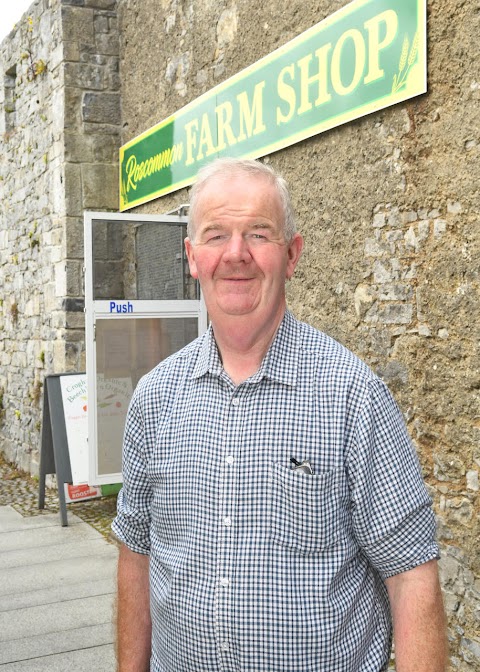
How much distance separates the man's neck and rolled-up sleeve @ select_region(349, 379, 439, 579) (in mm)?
257

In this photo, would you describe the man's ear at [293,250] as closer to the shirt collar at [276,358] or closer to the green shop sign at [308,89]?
the shirt collar at [276,358]

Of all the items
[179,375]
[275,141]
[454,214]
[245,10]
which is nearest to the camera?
[179,375]

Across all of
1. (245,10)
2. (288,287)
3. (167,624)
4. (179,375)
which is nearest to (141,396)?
(179,375)

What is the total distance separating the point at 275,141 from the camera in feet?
16.0

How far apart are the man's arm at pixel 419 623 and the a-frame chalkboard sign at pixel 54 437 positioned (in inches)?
209

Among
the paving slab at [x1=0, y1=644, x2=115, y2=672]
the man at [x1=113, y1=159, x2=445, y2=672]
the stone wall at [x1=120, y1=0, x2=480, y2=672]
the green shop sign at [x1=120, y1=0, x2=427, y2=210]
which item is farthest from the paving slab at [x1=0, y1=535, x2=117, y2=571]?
the man at [x1=113, y1=159, x2=445, y2=672]

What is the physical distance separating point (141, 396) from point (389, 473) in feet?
1.79

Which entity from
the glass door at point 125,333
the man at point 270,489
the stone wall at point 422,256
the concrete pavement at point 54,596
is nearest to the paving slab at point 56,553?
the concrete pavement at point 54,596

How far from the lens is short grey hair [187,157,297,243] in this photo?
1.63 meters

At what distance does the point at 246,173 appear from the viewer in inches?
63.9

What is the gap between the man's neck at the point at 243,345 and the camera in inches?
66.0

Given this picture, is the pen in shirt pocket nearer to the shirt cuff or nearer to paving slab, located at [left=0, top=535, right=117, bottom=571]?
the shirt cuff

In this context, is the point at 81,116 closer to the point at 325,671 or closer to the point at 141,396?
the point at 141,396

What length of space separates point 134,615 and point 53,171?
663 cm
